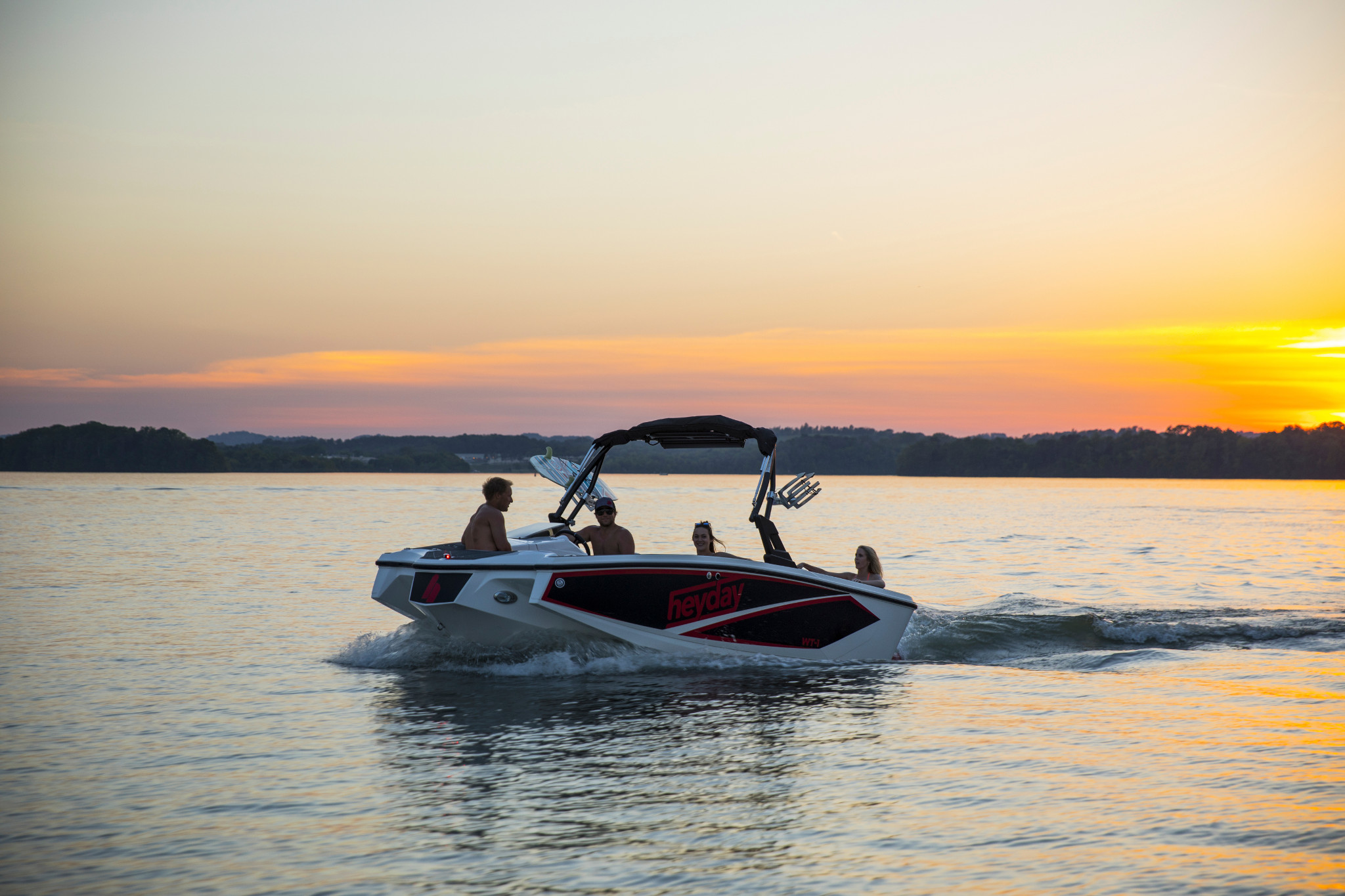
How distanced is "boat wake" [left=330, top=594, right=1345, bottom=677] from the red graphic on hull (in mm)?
487

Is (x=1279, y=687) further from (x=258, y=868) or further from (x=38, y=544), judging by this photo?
(x=38, y=544)

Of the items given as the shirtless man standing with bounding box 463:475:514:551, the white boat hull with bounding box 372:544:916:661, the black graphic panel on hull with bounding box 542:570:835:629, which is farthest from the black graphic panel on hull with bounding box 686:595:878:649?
the shirtless man standing with bounding box 463:475:514:551

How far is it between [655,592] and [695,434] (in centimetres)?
205

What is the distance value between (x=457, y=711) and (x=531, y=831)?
3.55 m

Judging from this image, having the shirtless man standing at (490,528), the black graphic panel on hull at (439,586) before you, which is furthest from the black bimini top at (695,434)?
the black graphic panel on hull at (439,586)

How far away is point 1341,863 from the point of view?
5922 millimetres

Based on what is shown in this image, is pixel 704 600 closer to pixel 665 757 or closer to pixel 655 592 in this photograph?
pixel 655 592

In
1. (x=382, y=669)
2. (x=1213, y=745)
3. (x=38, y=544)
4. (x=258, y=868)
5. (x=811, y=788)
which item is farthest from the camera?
(x=38, y=544)

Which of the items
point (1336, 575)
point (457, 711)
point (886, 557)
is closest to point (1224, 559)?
point (1336, 575)

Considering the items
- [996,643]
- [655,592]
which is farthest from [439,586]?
[996,643]

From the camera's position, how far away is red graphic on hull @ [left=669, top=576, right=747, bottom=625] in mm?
11477

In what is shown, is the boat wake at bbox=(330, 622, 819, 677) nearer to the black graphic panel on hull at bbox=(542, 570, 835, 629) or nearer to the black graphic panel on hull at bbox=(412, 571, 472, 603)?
the black graphic panel on hull at bbox=(542, 570, 835, 629)

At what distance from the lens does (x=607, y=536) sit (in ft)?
37.9

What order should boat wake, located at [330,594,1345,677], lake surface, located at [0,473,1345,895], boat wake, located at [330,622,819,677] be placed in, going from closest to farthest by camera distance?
lake surface, located at [0,473,1345,895]
boat wake, located at [330,622,819,677]
boat wake, located at [330,594,1345,677]
